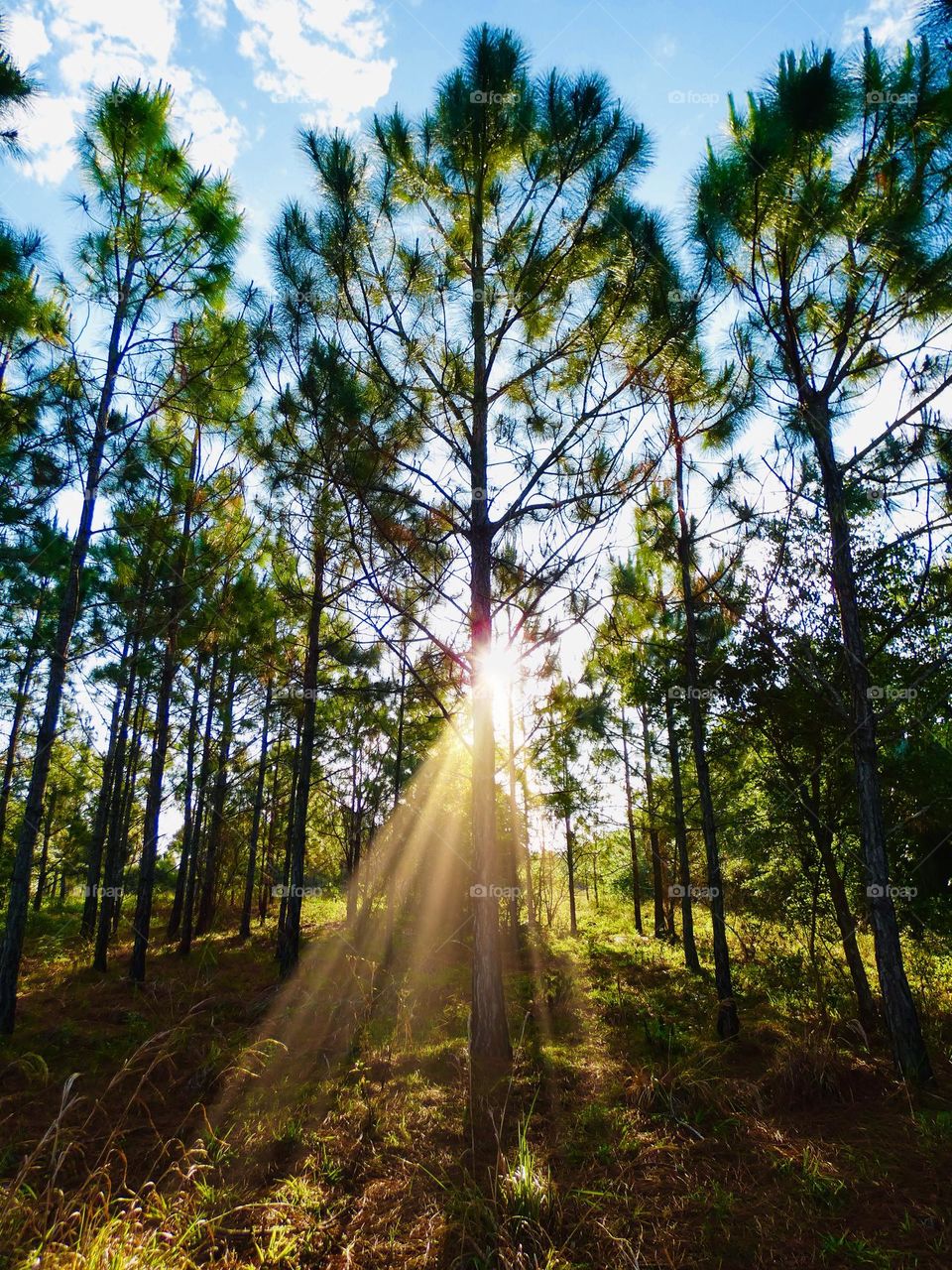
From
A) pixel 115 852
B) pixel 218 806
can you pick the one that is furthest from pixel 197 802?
pixel 115 852

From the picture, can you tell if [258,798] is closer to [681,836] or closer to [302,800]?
[302,800]


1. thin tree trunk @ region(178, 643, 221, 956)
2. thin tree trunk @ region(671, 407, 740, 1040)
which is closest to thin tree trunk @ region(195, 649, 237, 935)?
thin tree trunk @ region(178, 643, 221, 956)

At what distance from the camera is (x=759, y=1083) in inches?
204

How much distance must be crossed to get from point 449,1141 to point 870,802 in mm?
4508

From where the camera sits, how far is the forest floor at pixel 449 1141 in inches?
120

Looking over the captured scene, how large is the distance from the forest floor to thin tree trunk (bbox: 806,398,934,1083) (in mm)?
386

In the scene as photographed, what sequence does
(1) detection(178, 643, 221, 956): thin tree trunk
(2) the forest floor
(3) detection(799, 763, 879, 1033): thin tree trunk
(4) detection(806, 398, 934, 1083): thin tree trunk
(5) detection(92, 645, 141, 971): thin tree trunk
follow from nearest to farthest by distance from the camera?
(2) the forest floor
(4) detection(806, 398, 934, 1083): thin tree trunk
(3) detection(799, 763, 879, 1033): thin tree trunk
(5) detection(92, 645, 141, 971): thin tree trunk
(1) detection(178, 643, 221, 956): thin tree trunk

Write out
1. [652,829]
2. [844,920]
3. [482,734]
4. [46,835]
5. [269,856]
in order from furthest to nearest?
[46,835] → [269,856] → [652,829] → [844,920] → [482,734]

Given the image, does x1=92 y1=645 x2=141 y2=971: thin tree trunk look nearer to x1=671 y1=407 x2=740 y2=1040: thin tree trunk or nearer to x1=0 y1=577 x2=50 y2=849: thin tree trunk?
x1=0 y1=577 x2=50 y2=849: thin tree trunk

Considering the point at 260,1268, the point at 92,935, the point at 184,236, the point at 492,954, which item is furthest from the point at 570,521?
the point at 92,935

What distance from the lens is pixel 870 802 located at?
5297 mm

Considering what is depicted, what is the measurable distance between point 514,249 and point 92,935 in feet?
58.6

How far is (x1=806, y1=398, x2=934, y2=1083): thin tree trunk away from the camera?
16.3ft

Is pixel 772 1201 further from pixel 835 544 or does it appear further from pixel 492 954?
pixel 835 544
